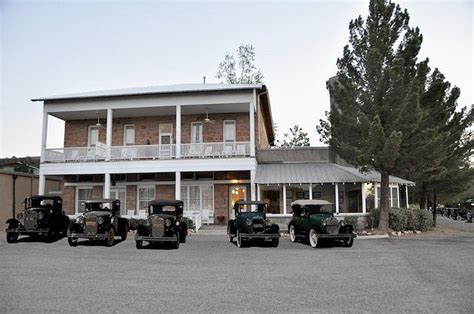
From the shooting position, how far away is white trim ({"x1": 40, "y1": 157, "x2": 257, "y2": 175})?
19.2 m

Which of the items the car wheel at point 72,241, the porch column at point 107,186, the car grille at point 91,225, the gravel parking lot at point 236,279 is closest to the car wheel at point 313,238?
the gravel parking lot at point 236,279

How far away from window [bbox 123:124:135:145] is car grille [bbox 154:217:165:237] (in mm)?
11081

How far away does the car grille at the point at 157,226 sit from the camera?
12.8 metres

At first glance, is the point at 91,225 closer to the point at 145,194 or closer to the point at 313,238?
the point at 313,238

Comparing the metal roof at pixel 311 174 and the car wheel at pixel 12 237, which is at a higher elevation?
the metal roof at pixel 311 174

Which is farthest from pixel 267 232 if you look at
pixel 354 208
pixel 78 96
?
pixel 78 96

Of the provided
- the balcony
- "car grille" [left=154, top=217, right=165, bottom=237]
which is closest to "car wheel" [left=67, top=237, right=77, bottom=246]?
"car grille" [left=154, top=217, right=165, bottom=237]

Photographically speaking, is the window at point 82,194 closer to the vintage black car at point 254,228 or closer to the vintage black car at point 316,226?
the vintage black car at point 254,228

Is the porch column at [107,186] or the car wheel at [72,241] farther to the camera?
the porch column at [107,186]

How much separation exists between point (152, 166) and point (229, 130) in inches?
200

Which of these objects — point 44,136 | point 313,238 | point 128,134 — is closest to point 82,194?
point 44,136

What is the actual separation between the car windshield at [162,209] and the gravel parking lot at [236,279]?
192 cm

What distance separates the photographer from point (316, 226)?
13.3 meters

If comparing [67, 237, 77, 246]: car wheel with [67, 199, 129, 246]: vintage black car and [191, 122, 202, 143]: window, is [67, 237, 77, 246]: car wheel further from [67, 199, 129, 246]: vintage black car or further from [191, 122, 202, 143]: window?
[191, 122, 202, 143]: window
